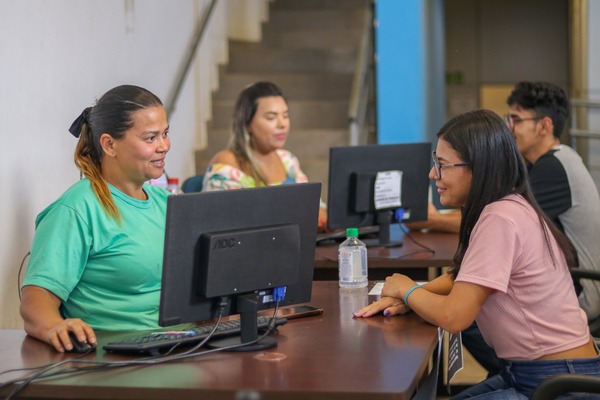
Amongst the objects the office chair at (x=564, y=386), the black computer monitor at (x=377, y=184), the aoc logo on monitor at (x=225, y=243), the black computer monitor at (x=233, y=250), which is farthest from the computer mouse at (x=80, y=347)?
the black computer monitor at (x=377, y=184)

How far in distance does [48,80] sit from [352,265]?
1.51 metres

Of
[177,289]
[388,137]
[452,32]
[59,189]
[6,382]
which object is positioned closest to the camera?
[6,382]

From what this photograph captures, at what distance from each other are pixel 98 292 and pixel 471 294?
1.04m

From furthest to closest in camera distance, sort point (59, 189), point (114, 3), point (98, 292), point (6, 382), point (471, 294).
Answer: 1. point (114, 3)
2. point (59, 189)
3. point (98, 292)
4. point (471, 294)
5. point (6, 382)

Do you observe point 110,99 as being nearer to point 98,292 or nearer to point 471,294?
point 98,292

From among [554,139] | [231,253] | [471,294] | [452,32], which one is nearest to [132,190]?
[231,253]

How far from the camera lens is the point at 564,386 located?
220cm

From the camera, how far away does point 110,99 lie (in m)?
2.73

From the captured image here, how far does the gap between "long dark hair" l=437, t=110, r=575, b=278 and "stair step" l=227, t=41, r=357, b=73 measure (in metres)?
4.96

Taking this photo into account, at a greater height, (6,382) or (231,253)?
(231,253)

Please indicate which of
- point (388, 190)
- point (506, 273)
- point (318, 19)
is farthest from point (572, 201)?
point (318, 19)

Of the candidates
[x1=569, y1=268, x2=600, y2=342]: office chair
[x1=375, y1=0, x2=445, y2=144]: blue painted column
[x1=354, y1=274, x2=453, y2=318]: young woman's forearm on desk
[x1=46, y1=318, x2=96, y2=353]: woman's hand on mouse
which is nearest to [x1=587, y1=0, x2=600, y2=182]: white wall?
[x1=375, y1=0, x2=445, y2=144]: blue painted column

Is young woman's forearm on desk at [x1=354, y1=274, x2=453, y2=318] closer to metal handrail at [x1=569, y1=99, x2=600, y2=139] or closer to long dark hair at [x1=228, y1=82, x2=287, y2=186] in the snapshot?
long dark hair at [x1=228, y1=82, x2=287, y2=186]

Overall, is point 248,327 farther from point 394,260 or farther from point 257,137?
point 257,137
